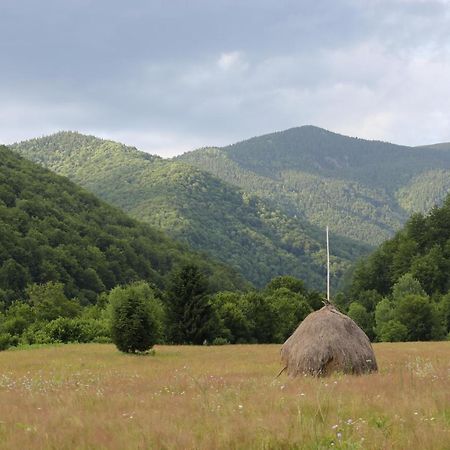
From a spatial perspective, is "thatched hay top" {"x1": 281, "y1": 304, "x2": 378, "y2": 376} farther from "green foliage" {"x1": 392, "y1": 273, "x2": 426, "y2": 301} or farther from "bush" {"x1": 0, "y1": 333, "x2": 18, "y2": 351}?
"green foliage" {"x1": 392, "y1": 273, "x2": 426, "y2": 301}

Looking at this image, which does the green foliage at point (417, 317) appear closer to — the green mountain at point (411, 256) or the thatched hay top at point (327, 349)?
the green mountain at point (411, 256)

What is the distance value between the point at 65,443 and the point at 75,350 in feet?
102

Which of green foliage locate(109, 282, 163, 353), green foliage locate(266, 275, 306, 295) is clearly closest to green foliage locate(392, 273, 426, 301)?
green foliage locate(266, 275, 306, 295)

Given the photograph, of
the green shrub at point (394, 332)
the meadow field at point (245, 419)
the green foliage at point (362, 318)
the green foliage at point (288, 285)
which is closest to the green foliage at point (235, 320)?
the green shrub at point (394, 332)

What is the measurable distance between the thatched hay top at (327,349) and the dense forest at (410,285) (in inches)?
2453

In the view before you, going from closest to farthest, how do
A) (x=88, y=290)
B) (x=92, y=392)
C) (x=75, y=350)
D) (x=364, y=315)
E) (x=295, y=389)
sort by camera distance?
(x=295, y=389)
(x=92, y=392)
(x=75, y=350)
(x=364, y=315)
(x=88, y=290)

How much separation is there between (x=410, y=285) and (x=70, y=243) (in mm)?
73619

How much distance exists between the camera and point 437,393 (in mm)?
9609

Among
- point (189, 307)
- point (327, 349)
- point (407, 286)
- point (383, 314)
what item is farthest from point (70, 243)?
point (327, 349)

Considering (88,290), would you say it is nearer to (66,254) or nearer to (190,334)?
(66,254)

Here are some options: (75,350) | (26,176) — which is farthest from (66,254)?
(75,350)

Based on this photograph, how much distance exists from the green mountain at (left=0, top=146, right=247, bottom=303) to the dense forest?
3344 cm

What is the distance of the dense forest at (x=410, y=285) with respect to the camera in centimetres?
8000

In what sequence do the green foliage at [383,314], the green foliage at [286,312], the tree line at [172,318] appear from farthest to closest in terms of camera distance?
the green foliage at [383,314]
the green foliage at [286,312]
the tree line at [172,318]
